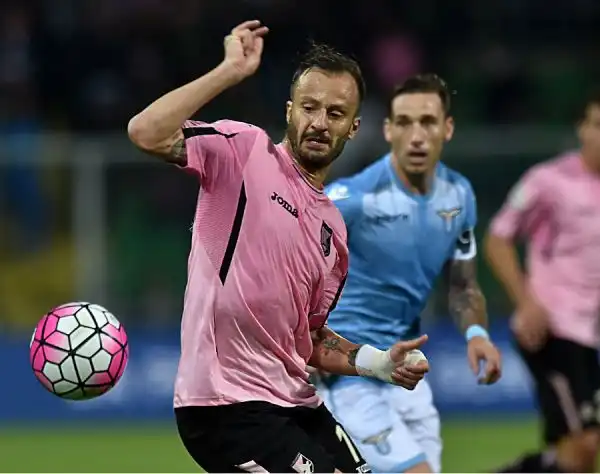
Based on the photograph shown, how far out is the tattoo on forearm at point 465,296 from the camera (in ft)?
23.0

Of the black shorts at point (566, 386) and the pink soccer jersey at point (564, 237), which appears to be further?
the pink soccer jersey at point (564, 237)

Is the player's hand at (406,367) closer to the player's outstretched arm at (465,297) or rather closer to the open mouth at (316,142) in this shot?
the open mouth at (316,142)

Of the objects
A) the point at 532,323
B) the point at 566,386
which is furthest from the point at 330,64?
the point at 566,386

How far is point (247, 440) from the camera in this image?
491 cm

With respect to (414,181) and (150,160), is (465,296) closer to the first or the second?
(414,181)

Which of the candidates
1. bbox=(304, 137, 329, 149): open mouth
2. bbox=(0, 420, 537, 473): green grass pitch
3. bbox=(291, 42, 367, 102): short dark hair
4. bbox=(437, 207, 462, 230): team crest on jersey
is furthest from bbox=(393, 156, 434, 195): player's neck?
bbox=(0, 420, 537, 473): green grass pitch

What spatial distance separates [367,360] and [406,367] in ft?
1.12

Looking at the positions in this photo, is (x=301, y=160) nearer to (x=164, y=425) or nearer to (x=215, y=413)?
(x=215, y=413)

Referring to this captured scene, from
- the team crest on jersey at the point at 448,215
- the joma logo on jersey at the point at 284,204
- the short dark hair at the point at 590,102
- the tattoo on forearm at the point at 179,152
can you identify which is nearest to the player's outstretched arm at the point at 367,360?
the joma logo on jersey at the point at 284,204

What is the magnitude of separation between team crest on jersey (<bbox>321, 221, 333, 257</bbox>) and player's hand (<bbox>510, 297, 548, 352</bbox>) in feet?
11.9

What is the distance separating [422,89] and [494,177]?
267 inches

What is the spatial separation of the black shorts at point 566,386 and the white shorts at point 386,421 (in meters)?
1.90

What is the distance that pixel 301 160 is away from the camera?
202 inches

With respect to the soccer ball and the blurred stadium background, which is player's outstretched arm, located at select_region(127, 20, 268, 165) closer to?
the soccer ball
